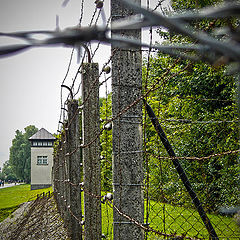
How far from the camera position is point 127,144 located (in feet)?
7.23

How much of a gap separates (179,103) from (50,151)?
39.9m

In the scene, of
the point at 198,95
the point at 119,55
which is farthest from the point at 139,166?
the point at 198,95

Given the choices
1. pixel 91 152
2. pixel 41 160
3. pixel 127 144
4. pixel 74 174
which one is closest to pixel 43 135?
pixel 41 160

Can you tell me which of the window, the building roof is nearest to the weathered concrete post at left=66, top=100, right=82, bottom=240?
the window

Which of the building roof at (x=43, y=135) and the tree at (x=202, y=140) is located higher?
the building roof at (x=43, y=135)

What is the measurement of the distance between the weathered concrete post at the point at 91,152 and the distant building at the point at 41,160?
44.2 meters

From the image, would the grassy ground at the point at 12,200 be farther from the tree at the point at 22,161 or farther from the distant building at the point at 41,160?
the tree at the point at 22,161

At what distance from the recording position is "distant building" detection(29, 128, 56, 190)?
46219 millimetres

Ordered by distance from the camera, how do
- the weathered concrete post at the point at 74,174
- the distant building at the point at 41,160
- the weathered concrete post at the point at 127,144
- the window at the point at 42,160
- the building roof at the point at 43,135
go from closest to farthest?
the weathered concrete post at the point at 127,144, the weathered concrete post at the point at 74,174, the distant building at the point at 41,160, the window at the point at 42,160, the building roof at the point at 43,135

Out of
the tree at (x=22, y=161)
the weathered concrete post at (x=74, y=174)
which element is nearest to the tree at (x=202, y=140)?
the weathered concrete post at (x=74, y=174)

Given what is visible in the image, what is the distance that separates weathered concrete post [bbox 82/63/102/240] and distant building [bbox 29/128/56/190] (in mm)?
44207

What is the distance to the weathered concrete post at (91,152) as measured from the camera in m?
3.41

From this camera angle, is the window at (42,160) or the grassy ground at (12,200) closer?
the grassy ground at (12,200)

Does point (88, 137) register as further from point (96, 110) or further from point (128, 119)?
point (128, 119)
